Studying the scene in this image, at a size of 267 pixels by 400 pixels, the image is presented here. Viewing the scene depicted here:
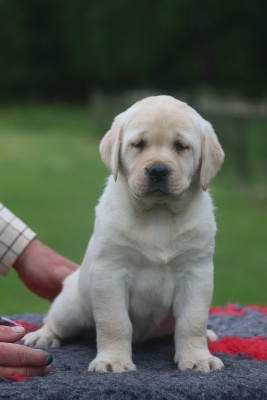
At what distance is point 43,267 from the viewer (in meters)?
4.49

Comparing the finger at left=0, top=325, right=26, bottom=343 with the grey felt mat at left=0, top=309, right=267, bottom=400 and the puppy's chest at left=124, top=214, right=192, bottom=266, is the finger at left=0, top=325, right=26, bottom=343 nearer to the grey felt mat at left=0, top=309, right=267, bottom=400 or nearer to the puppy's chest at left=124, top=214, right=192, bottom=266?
the grey felt mat at left=0, top=309, right=267, bottom=400

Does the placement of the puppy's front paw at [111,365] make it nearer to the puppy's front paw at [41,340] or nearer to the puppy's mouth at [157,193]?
the puppy's front paw at [41,340]

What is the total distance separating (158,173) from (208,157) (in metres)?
0.32

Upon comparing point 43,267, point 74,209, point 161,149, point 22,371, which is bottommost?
point 22,371

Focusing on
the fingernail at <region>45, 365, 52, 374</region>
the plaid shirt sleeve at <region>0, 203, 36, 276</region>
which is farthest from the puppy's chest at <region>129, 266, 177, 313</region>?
the plaid shirt sleeve at <region>0, 203, 36, 276</region>

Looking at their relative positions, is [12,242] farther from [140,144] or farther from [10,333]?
[140,144]

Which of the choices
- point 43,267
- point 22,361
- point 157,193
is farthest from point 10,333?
point 43,267

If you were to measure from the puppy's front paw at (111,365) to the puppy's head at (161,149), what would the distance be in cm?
70

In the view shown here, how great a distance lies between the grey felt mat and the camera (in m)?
2.98

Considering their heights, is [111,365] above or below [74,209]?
below

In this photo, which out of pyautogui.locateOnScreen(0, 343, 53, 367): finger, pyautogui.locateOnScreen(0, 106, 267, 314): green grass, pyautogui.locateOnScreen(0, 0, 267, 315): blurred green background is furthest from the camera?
pyautogui.locateOnScreen(0, 0, 267, 315): blurred green background

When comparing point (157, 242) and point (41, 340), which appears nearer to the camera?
point (157, 242)

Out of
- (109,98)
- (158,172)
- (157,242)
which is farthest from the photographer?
(109,98)

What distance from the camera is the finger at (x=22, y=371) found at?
3.23 meters
